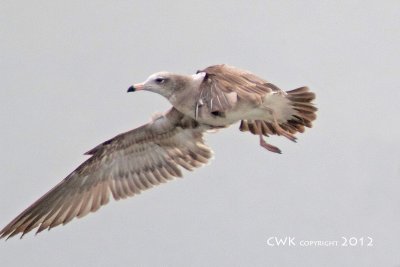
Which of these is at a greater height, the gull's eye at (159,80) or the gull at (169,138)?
the gull's eye at (159,80)

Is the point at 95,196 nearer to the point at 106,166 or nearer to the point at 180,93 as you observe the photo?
the point at 106,166

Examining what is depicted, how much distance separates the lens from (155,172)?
15359 mm

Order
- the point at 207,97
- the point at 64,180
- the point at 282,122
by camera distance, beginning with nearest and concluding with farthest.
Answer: the point at 207,97, the point at 282,122, the point at 64,180

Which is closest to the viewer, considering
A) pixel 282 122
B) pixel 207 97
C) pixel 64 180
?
pixel 207 97

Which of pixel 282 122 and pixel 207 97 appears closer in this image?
pixel 207 97

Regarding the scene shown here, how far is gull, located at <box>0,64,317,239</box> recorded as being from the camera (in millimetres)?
13242

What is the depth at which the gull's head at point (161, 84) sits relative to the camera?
13.6 metres

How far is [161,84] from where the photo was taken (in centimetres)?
1371

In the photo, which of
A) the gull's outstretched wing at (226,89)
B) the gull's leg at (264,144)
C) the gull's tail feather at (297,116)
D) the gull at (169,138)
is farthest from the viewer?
the gull's tail feather at (297,116)

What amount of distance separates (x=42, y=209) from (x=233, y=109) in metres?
3.55

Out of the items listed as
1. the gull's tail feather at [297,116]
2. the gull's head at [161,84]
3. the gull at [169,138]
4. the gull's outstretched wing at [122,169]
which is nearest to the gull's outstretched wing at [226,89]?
the gull at [169,138]

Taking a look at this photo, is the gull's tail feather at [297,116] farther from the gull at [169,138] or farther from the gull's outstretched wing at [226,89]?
the gull's outstretched wing at [226,89]

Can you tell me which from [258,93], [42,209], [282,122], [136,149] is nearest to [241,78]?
[258,93]

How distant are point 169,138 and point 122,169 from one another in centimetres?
91
